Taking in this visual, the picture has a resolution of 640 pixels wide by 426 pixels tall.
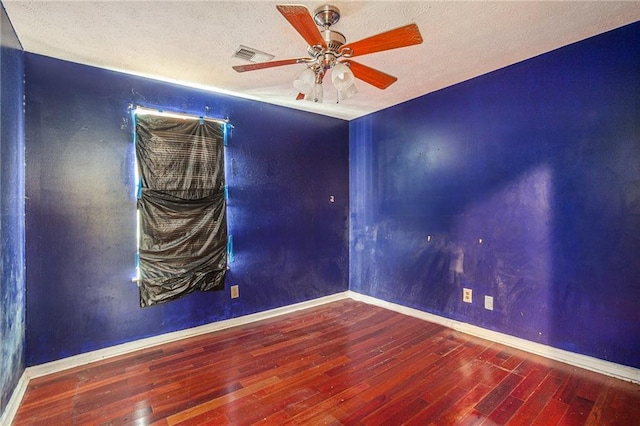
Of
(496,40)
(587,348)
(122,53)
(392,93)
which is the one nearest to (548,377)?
(587,348)

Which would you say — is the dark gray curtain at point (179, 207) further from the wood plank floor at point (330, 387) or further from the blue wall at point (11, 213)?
the blue wall at point (11, 213)

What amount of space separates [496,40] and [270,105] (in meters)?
2.25

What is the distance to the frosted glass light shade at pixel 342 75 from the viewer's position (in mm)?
1774

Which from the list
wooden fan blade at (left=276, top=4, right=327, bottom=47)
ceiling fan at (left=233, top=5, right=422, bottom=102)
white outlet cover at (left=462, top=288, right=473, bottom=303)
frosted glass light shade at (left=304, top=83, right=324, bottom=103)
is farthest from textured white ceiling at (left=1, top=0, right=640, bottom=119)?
white outlet cover at (left=462, top=288, right=473, bottom=303)

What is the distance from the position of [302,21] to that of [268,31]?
2.17 feet

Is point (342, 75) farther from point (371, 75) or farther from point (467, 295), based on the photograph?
point (467, 295)

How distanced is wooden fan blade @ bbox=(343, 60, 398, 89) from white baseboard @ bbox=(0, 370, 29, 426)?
9.42ft

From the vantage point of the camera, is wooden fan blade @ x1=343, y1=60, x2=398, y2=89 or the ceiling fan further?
wooden fan blade @ x1=343, y1=60, x2=398, y2=89

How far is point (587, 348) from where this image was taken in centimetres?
232

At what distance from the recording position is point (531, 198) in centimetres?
260

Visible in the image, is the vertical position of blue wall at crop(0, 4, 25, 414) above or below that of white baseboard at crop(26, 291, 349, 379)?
above

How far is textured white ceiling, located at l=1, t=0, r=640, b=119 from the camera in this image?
1.83 meters

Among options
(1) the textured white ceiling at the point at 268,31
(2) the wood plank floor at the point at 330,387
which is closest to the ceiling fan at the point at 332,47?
(1) the textured white ceiling at the point at 268,31

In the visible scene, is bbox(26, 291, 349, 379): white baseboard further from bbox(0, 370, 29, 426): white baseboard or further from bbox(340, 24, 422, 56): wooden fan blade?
bbox(340, 24, 422, 56): wooden fan blade
